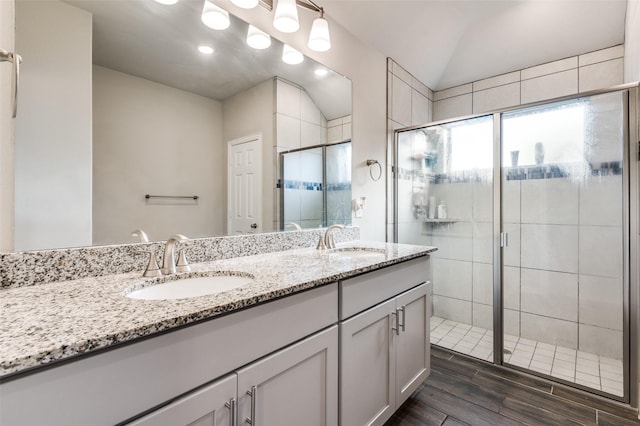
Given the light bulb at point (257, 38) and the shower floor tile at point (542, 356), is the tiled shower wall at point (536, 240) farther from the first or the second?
the light bulb at point (257, 38)

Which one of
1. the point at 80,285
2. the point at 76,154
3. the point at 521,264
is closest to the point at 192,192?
the point at 76,154

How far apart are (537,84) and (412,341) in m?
2.42

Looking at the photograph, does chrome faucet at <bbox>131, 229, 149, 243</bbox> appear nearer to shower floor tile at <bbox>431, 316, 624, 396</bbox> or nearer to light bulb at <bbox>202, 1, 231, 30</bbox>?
light bulb at <bbox>202, 1, 231, 30</bbox>

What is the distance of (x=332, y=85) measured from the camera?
78.7 inches

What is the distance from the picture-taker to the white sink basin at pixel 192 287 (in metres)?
1.01

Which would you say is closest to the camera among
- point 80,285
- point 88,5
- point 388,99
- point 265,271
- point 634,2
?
point 80,285

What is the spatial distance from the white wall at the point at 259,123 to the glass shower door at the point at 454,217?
1311 mm

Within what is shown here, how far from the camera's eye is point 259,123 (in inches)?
62.5

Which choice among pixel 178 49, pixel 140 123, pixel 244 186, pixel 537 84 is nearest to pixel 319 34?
pixel 178 49

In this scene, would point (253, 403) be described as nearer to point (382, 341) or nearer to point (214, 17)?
point (382, 341)

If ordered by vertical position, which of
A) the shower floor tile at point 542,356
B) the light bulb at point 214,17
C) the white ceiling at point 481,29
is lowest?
the shower floor tile at point 542,356

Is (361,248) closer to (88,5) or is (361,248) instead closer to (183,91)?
(183,91)

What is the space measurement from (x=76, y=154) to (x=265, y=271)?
76cm

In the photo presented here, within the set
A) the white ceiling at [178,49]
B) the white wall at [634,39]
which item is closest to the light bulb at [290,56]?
the white ceiling at [178,49]
